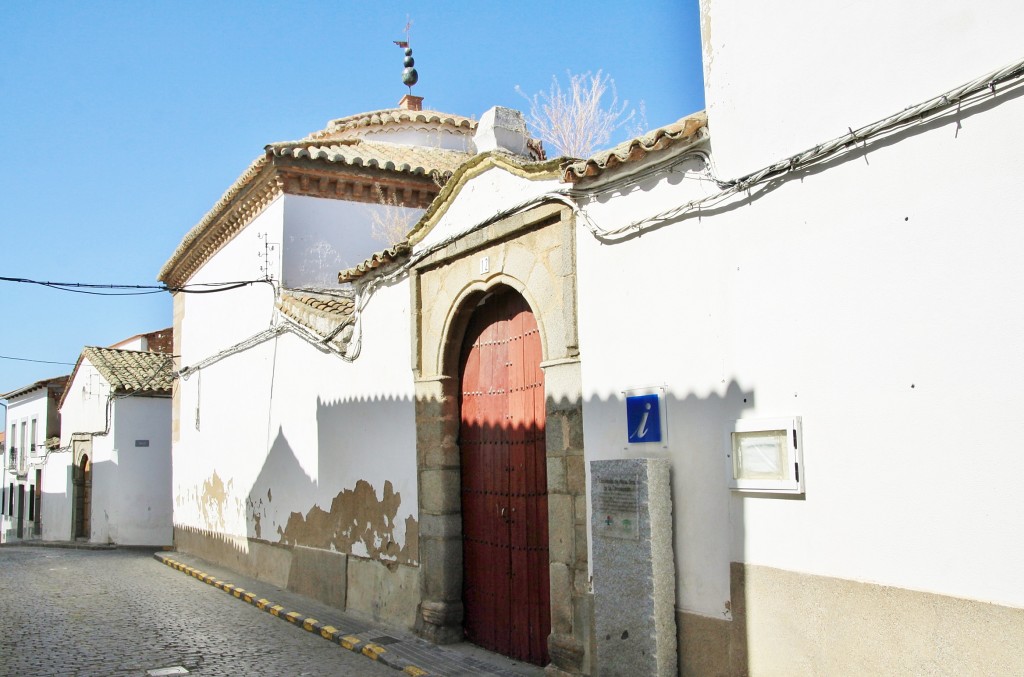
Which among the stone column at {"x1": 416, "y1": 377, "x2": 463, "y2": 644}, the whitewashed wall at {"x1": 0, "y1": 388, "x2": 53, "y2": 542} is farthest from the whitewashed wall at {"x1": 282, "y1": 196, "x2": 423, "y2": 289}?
the whitewashed wall at {"x1": 0, "y1": 388, "x2": 53, "y2": 542}

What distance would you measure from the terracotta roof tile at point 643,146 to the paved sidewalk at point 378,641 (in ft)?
11.0

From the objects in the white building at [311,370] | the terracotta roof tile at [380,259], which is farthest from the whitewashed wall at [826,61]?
the terracotta roof tile at [380,259]

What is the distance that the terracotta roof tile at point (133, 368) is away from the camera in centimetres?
1994

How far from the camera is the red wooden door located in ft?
20.1

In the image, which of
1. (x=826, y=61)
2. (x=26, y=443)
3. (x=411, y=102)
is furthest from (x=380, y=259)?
(x=26, y=443)

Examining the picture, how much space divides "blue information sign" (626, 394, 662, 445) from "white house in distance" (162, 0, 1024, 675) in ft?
0.12

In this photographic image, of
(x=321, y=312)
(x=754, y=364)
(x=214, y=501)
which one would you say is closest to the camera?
(x=754, y=364)

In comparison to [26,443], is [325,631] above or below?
below

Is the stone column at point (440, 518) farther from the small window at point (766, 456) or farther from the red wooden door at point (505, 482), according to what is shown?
the small window at point (766, 456)

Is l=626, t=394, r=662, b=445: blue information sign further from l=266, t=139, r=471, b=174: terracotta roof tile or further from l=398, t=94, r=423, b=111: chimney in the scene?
l=398, t=94, r=423, b=111: chimney

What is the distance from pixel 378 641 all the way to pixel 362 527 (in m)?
1.36

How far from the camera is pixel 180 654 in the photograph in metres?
6.96

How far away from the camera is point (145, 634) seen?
7.82 m

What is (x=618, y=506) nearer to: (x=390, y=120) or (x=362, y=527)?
(x=362, y=527)
